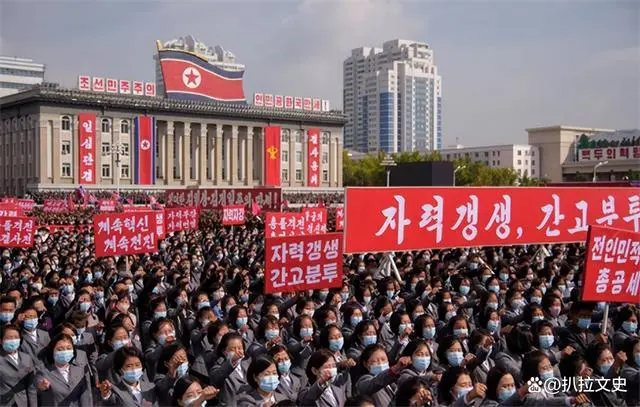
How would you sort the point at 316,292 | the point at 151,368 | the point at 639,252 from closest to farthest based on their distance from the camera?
the point at 151,368 → the point at 639,252 → the point at 316,292

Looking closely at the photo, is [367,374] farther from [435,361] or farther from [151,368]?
[151,368]

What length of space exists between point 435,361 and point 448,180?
96.8 ft

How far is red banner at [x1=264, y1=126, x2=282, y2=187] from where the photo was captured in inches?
2266

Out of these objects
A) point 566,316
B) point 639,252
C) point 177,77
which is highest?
point 177,77

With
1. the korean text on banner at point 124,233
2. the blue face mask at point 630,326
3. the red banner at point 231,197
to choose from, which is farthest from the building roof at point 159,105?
the blue face mask at point 630,326

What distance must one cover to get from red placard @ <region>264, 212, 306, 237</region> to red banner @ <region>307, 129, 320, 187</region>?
44760mm

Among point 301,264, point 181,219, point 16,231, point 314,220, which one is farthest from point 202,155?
point 301,264

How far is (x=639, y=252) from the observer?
7777 mm

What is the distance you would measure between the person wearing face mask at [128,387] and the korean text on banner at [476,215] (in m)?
5.29

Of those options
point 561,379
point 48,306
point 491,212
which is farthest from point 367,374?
point 491,212

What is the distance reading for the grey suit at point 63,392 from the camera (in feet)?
18.2

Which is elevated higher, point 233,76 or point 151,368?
point 233,76

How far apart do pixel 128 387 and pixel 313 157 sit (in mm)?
55754

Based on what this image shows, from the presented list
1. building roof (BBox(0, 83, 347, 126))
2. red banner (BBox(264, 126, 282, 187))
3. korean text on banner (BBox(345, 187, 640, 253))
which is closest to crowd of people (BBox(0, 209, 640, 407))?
korean text on banner (BBox(345, 187, 640, 253))
